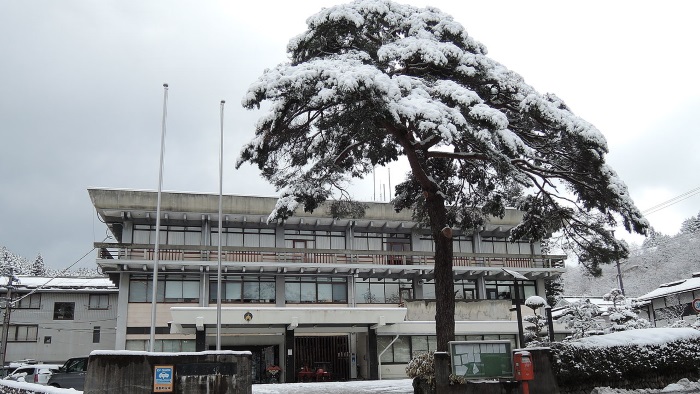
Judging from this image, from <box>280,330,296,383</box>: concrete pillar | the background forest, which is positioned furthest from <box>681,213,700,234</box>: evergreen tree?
<box>280,330,296,383</box>: concrete pillar

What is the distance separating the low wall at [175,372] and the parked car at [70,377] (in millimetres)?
11005

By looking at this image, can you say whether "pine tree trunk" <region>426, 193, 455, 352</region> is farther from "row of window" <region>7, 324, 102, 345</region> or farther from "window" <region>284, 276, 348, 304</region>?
"row of window" <region>7, 324, 102, 345</region>

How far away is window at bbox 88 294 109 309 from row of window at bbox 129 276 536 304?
1308cm

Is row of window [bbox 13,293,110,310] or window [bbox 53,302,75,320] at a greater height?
row of window [bbox 13,293,110,310]

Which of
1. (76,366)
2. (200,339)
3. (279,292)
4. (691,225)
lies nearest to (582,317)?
(279,292)

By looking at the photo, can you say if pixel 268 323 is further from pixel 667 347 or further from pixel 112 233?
pixel 667 347

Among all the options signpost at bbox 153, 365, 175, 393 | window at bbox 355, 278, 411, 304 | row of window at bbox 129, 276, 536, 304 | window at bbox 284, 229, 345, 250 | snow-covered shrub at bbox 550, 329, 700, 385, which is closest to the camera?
signpost at bbox 153, 365, 175, 393

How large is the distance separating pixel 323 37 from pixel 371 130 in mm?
3405

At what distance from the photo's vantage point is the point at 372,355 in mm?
33375

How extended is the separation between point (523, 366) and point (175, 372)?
26.3ft

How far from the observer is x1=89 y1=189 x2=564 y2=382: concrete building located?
111ft

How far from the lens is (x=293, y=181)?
19.0m

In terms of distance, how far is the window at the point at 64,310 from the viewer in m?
47.1

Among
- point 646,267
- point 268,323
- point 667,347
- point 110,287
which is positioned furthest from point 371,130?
point 646,267
